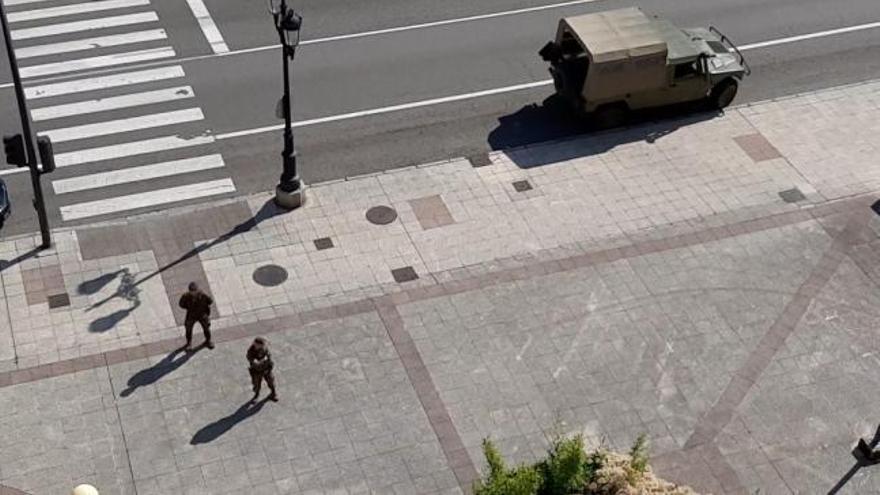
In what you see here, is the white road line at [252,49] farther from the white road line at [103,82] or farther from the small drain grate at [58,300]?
the small drain grate at [58,300]

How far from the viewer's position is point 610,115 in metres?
27.6

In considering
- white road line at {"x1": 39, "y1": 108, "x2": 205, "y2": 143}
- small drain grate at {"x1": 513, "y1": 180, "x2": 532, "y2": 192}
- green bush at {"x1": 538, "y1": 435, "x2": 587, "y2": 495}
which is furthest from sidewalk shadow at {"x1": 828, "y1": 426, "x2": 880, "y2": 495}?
white road line at {"x1": 39, "y1": 108, "x2": 205, "y2": 143}

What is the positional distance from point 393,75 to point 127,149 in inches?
262

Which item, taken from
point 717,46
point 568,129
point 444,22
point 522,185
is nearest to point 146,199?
point 522,185

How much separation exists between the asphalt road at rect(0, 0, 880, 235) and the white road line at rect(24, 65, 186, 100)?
311 millimetres

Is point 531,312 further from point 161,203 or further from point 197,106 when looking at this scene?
point 197,106

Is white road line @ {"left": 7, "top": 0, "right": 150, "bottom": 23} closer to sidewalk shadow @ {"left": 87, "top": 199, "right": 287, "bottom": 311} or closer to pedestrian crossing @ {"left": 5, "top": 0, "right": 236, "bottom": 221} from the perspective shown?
pedestrian crossing @ {"left": 5, "top": 0, "right": 236, "bottom": 221}

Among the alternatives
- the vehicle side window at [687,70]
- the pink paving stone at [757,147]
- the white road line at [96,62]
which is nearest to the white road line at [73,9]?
the white road line at [96,62]

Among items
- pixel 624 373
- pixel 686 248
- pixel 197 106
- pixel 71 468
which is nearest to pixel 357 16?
pixel 197 106

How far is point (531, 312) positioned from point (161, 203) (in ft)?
26.7

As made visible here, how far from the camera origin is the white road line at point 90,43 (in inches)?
1160

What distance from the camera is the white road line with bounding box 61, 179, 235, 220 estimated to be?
24.7m

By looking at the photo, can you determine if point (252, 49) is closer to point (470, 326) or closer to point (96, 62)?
point (96, 62)

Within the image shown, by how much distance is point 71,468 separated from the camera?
19.1 m
